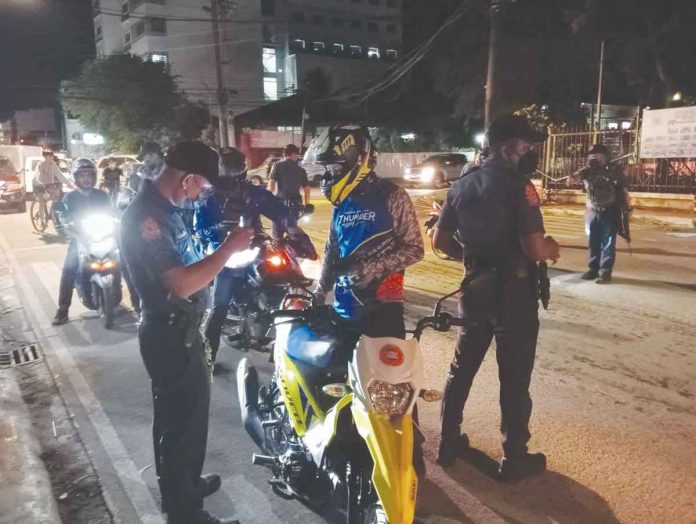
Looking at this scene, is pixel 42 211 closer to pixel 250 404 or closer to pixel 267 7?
pixel 250 404

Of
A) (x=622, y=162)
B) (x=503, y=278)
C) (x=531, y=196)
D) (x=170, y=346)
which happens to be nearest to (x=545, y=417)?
(x=503, y=278)

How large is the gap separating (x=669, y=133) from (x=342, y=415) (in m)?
15.0

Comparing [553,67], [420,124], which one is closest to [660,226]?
[553,67]

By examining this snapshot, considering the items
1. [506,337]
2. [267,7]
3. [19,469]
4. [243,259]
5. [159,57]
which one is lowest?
[19,469]

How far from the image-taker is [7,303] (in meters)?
8.39

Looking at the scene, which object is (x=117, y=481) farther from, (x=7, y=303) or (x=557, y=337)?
(x=7, y=303)

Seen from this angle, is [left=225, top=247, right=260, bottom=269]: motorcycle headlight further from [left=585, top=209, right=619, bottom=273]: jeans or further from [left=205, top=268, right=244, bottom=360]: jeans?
[left=585, top=209, right=619, bottom=273]: jeans

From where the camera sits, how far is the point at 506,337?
347 cm

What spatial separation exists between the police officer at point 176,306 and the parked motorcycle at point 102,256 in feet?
14.1

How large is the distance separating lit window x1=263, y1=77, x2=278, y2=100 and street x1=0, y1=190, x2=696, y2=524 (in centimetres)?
5584

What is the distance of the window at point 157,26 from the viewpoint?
52.9 metres

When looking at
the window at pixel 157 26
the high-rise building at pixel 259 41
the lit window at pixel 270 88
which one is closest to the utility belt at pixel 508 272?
the high-rise building at pixel 259 41

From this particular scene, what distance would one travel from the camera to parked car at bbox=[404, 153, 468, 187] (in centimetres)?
2764

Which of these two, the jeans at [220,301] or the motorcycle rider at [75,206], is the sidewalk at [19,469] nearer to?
the jeans at [220,301]
